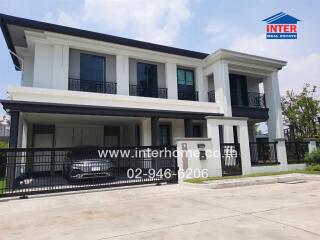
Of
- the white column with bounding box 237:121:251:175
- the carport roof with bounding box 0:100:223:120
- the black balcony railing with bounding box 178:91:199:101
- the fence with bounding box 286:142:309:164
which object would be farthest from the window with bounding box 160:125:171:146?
the fence with bounding box 286:142:309:164

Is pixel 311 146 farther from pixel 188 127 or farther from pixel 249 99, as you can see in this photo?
pixel 188 127

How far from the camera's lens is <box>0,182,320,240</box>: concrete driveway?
3801 mm

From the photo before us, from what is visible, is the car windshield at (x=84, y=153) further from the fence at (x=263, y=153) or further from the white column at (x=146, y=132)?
the fence at (x=263, y=153)

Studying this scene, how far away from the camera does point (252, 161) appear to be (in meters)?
11.8

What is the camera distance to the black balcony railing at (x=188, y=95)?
1495 centimetres

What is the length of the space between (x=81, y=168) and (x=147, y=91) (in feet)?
21.1

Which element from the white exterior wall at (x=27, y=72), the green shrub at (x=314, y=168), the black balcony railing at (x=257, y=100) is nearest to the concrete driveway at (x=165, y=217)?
the green shrub at (x=314, y=168)

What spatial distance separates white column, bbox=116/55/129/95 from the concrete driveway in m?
6.75

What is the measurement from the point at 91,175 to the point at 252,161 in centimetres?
748

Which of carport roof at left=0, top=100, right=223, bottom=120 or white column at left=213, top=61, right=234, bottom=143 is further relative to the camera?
white column at left=213, top=61, right=234, bottom=143

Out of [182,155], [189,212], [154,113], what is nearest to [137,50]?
[154,113]

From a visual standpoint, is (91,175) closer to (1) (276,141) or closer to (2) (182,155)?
(2) (182,155)

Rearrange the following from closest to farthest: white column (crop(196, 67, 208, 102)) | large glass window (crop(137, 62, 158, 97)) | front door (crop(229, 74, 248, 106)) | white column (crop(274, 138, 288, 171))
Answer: white column (crop(274, 138, 288, 171)), large glass window (crop(137, 62, 158, 97)), white column (crop(196, 67, 208, 102)), front door (crop(229, 74, 248, 106))

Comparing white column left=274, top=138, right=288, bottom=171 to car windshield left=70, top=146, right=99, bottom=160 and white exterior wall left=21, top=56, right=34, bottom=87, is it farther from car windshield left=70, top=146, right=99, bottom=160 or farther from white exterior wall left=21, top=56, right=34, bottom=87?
white exterior wall left=21, top=56, right=34, bottom=87
